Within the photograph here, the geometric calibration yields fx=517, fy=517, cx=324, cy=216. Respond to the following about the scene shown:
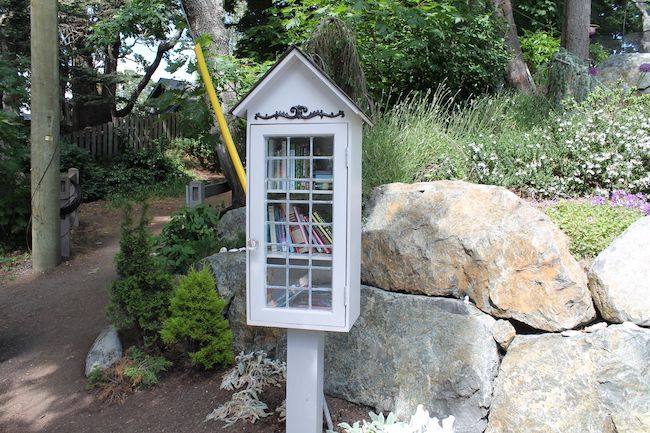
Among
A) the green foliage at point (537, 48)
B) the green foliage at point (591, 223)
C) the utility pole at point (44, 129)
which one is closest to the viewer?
the green foliage at point (591, 223)

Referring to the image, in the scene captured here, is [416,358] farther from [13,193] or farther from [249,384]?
[13,193]

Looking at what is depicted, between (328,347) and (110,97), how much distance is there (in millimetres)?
12925

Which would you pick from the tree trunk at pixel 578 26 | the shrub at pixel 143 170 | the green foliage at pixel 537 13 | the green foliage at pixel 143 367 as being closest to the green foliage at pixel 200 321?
the green foliage at pixel 143 367

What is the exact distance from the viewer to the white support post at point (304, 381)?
2.91 m

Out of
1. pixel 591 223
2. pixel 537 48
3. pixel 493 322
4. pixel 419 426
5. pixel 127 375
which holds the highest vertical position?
pixel 537 48

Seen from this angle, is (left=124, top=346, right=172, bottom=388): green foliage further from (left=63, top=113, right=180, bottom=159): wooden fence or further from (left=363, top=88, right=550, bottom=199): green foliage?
(left=63, top=113, right=180, bottom=159): wooden fence

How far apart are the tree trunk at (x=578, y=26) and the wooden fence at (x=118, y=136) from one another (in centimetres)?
965

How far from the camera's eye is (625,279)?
3211 millimetres

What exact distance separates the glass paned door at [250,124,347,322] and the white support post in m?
0.19

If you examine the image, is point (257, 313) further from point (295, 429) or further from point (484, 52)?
point (484, 52)

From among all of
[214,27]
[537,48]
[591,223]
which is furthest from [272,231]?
[537,48]

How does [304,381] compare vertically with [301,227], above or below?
below

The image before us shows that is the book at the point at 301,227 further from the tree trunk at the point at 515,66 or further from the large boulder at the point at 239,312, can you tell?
the tree trunk at the point at 515,66

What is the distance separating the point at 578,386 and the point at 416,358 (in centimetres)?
97
